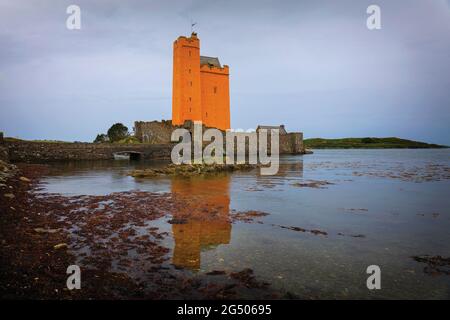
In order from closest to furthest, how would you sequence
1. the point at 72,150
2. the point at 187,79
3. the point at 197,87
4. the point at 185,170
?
1. the point at 185,170
2. the point at 72,150
3. the point at 187,79
4. the point at 197,87

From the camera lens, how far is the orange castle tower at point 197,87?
52.1m

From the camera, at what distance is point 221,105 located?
5866cm

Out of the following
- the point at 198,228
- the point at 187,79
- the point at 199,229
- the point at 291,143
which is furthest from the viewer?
the point at 291,143

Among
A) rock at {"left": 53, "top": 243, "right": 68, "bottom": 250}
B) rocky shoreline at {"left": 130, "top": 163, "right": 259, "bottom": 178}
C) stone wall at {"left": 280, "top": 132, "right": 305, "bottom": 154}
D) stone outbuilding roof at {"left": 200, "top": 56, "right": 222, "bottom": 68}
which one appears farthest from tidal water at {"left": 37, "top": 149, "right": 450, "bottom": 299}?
stone wall at {"left": 280, "top": 132, "right": 305, "bottom": 154}

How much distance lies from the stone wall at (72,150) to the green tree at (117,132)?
10.2 m

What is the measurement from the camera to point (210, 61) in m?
59.2

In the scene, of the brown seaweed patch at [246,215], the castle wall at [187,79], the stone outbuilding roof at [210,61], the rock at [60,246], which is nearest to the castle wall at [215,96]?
the stone outbuilding roof at [210,61]

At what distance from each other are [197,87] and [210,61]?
352 inches

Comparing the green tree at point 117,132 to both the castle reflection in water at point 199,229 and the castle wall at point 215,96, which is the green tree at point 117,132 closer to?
the castle wall at point 215,96

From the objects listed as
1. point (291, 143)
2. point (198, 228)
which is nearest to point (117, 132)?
point (291, 143)

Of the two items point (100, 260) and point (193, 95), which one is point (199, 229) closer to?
point (100, 260)
